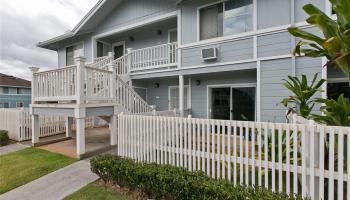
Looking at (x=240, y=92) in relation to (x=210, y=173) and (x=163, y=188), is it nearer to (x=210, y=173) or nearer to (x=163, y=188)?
(x=210, y=173)

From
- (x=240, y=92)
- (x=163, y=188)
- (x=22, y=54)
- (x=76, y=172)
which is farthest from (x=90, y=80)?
(x=22, y=54)

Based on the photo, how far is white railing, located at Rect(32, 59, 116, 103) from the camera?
754 cm

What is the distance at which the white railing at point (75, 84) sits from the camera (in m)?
7.54

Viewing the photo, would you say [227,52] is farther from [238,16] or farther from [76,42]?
[76,42]

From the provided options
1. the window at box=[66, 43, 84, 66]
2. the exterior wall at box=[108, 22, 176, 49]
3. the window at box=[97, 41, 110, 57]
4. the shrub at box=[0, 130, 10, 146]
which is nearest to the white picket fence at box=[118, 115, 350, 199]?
the shrub at box=[0, 130, 10, 146]

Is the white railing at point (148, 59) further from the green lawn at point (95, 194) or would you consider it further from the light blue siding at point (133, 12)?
the green lawn at point (95, 194)

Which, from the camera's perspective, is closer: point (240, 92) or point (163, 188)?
point (163, 188)

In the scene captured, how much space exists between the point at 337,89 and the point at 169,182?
24.4 feet

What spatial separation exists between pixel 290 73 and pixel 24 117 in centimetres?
1223

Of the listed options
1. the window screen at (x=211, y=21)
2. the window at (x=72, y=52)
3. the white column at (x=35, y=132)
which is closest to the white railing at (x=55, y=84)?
the white column at (x=35, y=132)

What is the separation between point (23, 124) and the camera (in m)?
10.6

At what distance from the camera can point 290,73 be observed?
779 cm

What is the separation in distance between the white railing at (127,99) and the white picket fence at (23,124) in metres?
4.66

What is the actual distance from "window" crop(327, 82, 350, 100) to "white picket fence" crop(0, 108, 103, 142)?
12.7 m
